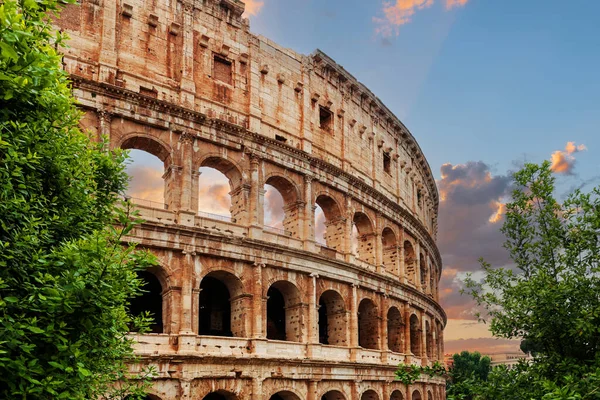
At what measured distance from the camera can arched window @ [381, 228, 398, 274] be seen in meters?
31.0

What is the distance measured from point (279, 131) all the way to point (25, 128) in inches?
615

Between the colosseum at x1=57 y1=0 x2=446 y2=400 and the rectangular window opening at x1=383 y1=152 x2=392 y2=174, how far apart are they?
2137 mm

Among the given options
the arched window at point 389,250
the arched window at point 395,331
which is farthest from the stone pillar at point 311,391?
the arched window at point 389,250

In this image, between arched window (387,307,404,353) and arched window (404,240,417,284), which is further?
arched window (404,240,417,284)

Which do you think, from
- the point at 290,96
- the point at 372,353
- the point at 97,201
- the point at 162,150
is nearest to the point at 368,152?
the point at 290,96

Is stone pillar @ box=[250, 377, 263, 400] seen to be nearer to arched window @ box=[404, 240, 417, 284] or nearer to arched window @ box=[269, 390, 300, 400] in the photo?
arched window @ box=[269, 390, 300, 400]

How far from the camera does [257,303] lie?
70.0ft

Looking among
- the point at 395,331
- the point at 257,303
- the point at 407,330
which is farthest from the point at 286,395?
the point at 407,330

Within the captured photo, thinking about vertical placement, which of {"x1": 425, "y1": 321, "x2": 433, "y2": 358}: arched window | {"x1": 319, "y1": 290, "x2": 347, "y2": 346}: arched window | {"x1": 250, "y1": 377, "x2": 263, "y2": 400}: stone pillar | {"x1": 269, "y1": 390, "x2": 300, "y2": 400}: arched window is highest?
{"x1": 319, "y1": 290, "x2": 347, "y2": 346}: arched window

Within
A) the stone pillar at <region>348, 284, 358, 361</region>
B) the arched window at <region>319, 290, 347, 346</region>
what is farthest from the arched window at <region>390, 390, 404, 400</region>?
the arched window at <region>319, 290, 347, 346</region>

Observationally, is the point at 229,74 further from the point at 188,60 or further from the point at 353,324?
the point at 353,324

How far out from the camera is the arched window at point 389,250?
102ft

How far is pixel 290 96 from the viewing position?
1011 inches

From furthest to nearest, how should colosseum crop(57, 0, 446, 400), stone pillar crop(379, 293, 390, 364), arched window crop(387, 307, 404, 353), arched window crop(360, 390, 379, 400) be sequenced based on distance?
1. arched window crop(387, 307, 404, 353)
2. stone pillar crop(379, 293, 390, 364)
3. arched window crop(360, 390, 379, 400)
4. colosseum crop(57, 0, 446, 400)
